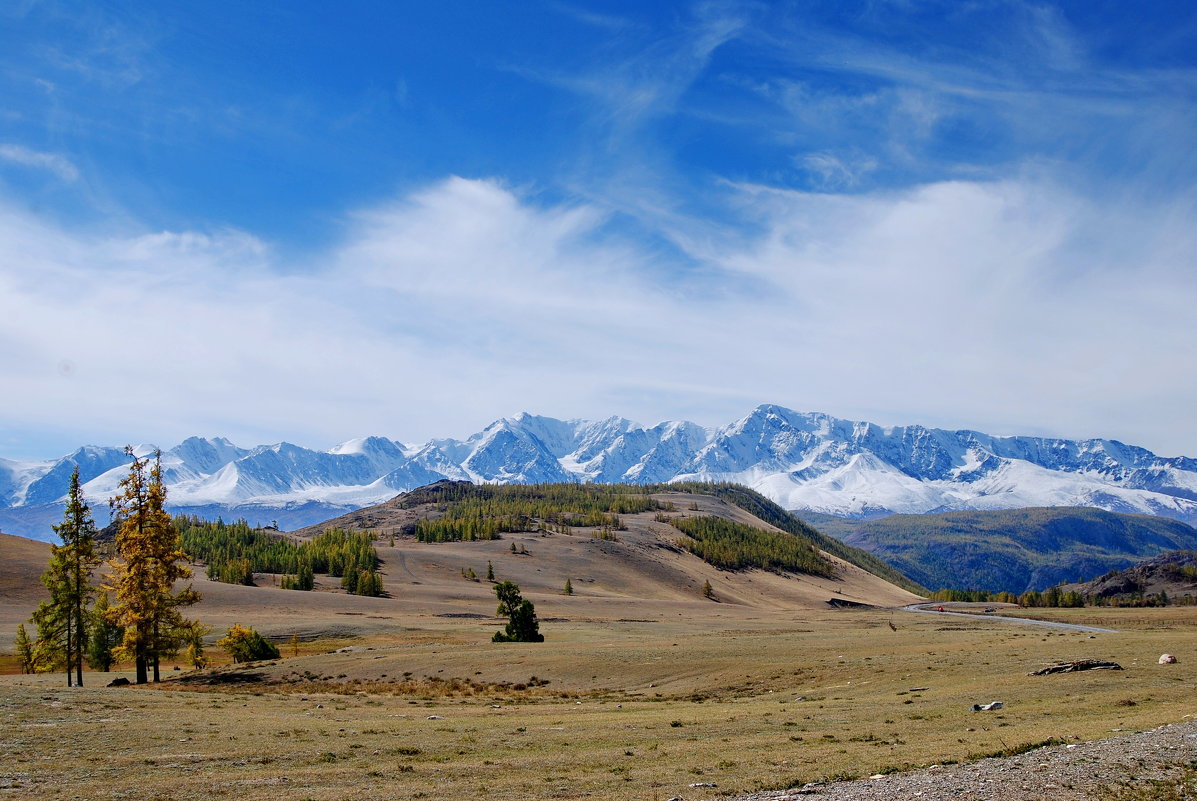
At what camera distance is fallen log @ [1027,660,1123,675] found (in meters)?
39.7

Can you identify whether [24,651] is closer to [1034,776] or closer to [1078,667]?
[1034,776]

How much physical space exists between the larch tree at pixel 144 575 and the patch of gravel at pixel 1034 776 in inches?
2012

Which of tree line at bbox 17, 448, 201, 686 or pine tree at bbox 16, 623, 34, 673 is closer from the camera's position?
tree line at bbox 17, 448, 201, 686

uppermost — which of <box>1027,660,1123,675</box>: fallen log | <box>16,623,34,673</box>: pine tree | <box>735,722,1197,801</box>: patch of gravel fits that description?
<box>735,722,1197,801</box>: patch of gravel

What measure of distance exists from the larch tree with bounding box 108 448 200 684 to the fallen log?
2167 inches

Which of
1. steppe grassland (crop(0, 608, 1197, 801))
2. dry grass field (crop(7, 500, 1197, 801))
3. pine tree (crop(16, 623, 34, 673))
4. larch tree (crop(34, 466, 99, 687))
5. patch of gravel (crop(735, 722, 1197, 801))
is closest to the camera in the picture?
patch of gravel (crop(735, 722, 1197, 801))

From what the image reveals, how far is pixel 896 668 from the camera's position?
155 feet

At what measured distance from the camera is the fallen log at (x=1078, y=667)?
39.7 metres

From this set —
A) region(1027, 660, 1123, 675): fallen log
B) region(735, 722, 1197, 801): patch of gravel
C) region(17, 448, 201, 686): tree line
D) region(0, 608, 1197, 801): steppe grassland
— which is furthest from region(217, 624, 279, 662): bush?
region(735, 722, 1197, 801): patch of gravel

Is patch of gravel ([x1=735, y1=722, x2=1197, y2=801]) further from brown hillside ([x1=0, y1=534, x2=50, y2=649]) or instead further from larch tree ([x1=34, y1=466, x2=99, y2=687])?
brown hillside ([x1=0, y1=534, x2=50, y2=649])

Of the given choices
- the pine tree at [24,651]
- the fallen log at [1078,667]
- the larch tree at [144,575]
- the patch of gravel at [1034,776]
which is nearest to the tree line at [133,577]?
the larch tree at [144,575]

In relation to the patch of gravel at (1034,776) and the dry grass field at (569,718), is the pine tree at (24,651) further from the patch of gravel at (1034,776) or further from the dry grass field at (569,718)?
the patch of gravel at (1034,776)

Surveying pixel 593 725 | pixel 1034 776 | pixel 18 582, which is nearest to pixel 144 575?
pixel 593 725

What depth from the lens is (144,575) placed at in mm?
55812
